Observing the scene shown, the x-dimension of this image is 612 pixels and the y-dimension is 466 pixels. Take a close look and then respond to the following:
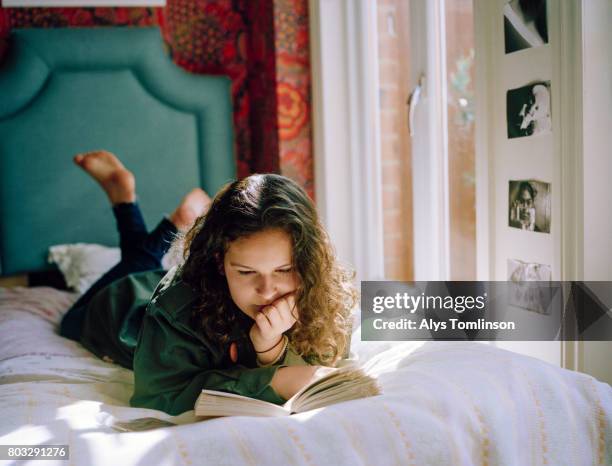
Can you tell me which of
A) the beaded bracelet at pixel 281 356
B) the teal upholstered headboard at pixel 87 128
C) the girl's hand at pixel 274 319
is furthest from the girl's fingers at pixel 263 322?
the teal upholstered headboard at pixel 87 128

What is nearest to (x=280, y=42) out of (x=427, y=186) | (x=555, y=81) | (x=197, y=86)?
(x=197, y=86)

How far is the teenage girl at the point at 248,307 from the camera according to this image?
3.82 feet

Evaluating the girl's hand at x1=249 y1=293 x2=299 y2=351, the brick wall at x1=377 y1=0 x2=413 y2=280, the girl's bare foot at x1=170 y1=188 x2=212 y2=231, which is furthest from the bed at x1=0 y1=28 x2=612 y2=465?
the brick wall at x1=377 y1=0 x2=413 y2=280

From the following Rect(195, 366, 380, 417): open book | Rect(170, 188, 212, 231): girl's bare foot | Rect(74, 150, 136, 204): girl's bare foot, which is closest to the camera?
Rect(195, 366, 380, 417): open book

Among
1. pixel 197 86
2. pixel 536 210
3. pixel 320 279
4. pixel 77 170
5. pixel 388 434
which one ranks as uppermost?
pixel 197 86

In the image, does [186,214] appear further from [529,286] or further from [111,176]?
[529,286]

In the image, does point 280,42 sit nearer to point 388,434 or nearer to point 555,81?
point 555,81

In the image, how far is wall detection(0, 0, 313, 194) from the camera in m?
2.64

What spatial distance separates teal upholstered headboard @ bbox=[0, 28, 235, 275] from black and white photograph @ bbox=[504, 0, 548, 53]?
5.62 ft

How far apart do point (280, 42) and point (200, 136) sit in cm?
60

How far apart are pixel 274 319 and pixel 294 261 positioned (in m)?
0.12

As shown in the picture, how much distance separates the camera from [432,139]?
204 centimetres

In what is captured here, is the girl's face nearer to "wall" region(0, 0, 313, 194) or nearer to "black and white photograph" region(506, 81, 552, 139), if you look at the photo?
"black and white photograph" region(506, 81, 552, 139)

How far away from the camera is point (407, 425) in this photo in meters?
0.95
